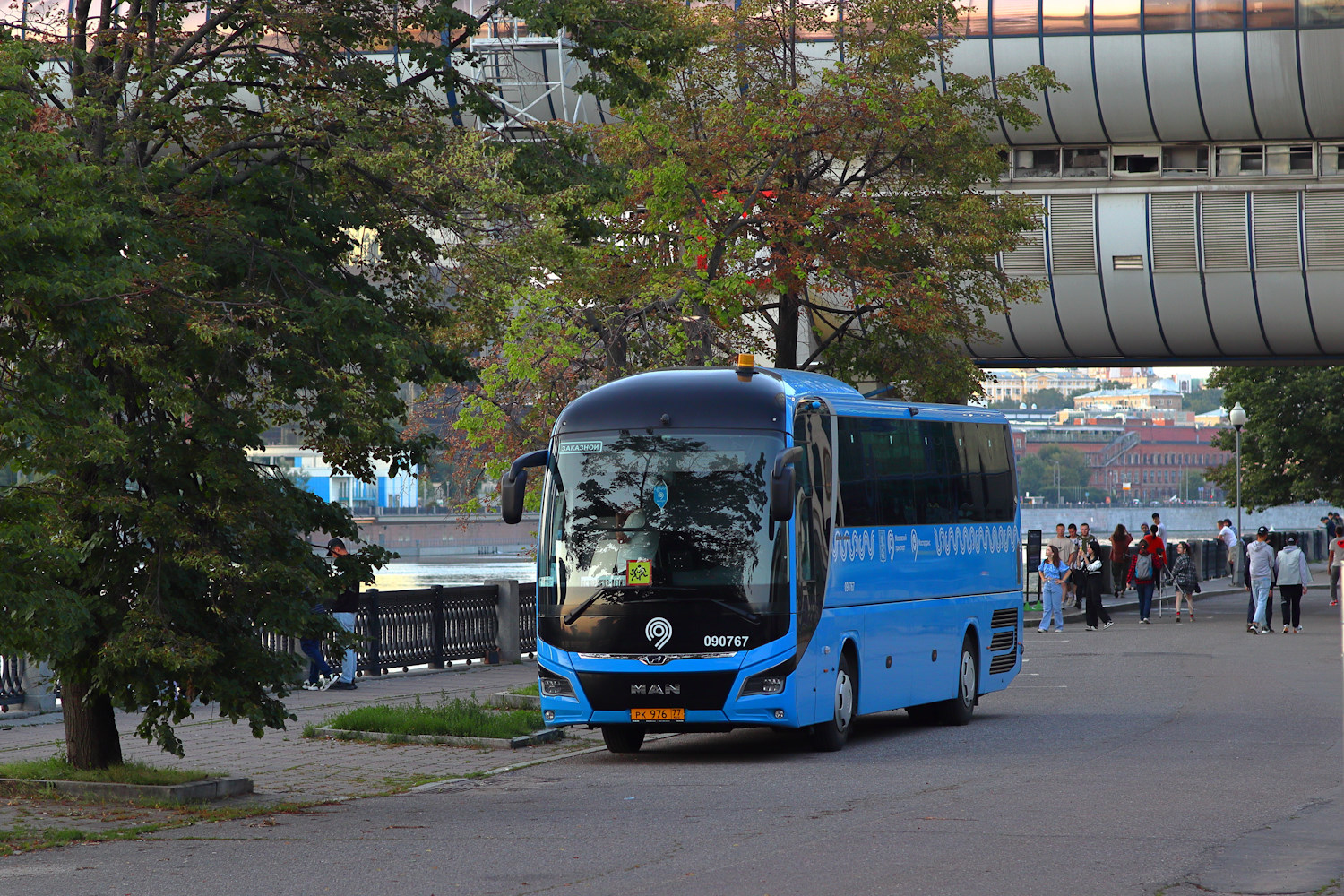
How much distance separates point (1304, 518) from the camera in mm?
112312

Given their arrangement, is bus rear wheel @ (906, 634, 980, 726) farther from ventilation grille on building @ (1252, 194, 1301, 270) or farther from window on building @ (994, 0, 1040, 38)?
ventilation grille on building @ (1252, 194, 1301, 270)

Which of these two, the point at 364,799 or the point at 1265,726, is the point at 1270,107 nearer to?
the point at 1265,726

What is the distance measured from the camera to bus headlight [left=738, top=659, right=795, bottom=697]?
14.1 meters

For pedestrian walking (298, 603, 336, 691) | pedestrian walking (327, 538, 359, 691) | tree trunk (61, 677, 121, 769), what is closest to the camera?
tree trunk (61, 677, 121, 769)

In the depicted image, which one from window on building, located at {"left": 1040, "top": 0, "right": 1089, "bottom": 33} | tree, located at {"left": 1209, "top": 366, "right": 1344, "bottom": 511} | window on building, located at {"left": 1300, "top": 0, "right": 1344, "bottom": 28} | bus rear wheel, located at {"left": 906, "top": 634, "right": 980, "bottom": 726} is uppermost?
window on building, located at {"left": 1040, "top": 0, "right": 1089, "bottom": 33}

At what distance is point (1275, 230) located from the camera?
38.7m

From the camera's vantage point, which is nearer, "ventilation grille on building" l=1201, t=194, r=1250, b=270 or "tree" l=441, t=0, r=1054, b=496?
"tree" l=441, t=0, r=1054, b=496

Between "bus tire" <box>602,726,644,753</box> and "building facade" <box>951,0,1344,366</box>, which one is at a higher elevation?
"building facade" <box>951,0,1344,366</box>

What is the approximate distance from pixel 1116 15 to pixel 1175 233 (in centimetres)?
512

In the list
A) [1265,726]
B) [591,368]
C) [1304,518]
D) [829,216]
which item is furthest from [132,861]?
[1304,518]

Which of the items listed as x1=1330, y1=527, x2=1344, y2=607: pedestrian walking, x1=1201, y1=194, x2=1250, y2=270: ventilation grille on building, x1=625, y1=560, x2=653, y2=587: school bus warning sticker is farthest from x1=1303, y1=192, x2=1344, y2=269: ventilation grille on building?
x1=625, y1=560, x2=653, y2=587: school bus warning sticker

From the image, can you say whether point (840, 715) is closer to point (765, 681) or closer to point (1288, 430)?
point (765, 681)

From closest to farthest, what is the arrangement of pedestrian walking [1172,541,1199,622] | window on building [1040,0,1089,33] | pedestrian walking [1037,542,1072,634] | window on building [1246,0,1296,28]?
pedestrian walking [1037,542,1072,634], pedestrian walking [1172,541,1199,622], window on building [1246,0,1296,28], window on building [1040,0,1089,33]

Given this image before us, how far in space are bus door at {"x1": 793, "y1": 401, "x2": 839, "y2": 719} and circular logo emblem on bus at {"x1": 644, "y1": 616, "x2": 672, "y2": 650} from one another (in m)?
1.07
